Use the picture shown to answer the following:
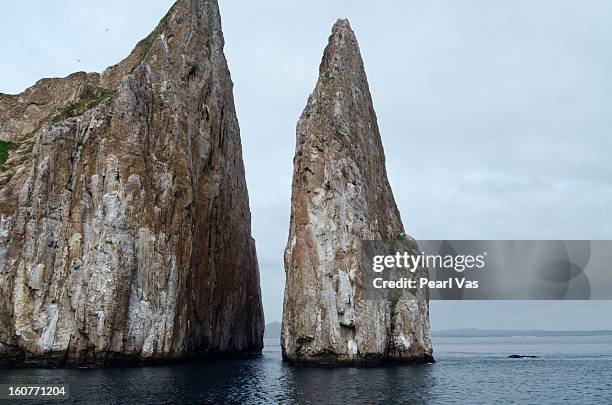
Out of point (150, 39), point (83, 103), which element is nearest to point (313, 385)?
point (83, 103)

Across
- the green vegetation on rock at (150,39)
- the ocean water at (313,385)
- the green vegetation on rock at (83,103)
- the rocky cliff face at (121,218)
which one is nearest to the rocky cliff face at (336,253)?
the ocean water at (313,385)

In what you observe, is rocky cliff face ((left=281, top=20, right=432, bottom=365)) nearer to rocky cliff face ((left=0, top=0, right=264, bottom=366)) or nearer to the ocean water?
the ocean water

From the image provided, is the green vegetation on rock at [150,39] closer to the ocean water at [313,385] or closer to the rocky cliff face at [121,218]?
the rocky cliff face at [121,218]

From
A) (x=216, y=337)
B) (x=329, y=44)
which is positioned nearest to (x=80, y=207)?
(x=216, y=337)

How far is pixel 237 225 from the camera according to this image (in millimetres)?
82500

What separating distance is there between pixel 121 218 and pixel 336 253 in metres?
22.3

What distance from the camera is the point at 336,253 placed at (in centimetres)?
5872

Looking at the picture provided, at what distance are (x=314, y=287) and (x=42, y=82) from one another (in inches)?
1957

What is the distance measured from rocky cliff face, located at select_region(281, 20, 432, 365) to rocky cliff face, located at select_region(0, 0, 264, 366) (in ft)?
40.7

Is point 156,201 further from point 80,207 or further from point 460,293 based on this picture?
point 460,293

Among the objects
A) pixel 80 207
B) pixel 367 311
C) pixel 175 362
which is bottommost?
pixel 175 362

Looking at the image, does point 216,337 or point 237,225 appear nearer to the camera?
point 216,337

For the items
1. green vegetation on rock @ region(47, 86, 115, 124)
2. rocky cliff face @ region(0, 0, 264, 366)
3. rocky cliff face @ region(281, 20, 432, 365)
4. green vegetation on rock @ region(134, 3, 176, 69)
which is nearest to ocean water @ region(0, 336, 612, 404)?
rocky cliff face @ region(281, 20, 432, 365)

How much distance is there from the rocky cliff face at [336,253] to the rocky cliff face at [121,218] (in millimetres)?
12390
